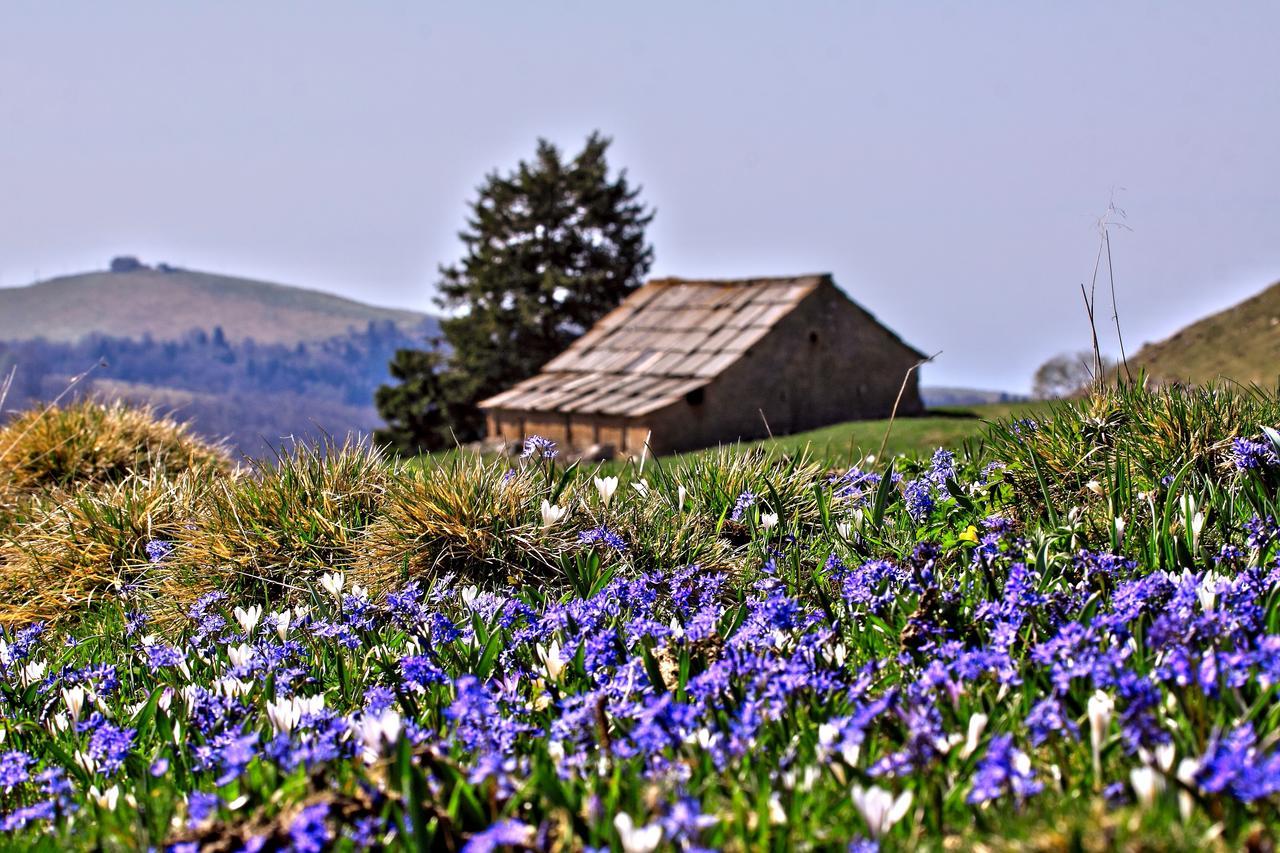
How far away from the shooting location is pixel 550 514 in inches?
257

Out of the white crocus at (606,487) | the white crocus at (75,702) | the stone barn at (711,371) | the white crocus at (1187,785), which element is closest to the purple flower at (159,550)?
the white crocus at (606,487)

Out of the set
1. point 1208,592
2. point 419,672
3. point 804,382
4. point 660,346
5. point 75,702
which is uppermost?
point 660,346

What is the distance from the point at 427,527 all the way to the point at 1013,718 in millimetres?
4023

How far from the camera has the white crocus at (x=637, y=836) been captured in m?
2.66

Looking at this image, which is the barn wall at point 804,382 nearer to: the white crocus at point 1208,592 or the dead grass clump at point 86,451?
the dead grass clump at point 86,451

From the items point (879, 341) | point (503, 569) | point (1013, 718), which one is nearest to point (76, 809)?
point (1013, 718)

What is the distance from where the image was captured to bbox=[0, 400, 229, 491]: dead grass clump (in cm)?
1085

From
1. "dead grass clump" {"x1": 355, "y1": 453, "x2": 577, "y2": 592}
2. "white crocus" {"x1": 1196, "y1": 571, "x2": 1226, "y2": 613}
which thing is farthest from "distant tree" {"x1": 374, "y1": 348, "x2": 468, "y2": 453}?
"white crocus" {"x1": 1196, "y1": 571, "x2": 1226, "y2": 613}

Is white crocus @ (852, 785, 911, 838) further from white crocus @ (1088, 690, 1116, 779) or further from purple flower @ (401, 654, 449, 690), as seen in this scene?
purple flower @ (401, 654, 449, 690)

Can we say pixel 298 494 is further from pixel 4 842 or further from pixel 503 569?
pixel 4 842

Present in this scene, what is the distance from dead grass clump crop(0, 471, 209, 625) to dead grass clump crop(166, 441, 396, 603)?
1.61 ft

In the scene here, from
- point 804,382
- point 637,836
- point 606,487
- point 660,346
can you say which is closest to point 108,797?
point 637,836

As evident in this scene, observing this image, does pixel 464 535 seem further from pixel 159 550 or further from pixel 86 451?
pixel 86 451

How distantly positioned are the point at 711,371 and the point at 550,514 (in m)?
22.7
